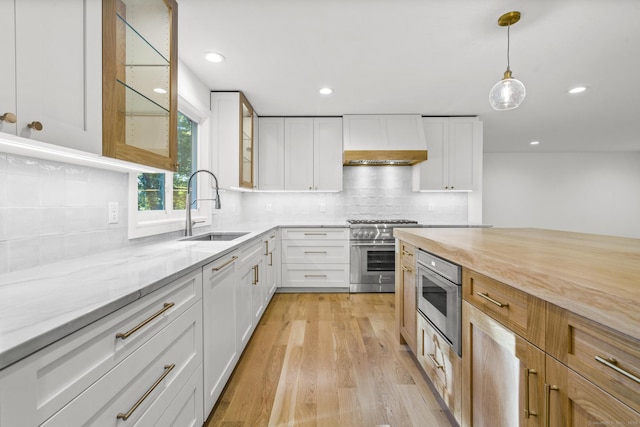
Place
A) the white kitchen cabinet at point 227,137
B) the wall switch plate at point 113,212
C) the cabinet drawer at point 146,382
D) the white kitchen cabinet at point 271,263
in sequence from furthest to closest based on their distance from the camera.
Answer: the white kitchen cabinet at point 227,137, the white kitchen cabinet at point 271,263, the wall switch plate at point 113,212, the cabinet drawer at point 146,382

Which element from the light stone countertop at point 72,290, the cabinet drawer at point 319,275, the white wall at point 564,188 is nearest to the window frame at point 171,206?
the light stone countertop at point 72,290

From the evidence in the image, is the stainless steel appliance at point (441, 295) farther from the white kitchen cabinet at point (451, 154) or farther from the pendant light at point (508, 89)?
the white kitchen cabinet at point (451, 154)

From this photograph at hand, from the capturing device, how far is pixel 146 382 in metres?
0.86

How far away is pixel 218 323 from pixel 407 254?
1331 mm

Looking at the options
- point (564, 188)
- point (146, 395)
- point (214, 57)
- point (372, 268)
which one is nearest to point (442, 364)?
point (146, 395)

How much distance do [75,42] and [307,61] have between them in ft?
5.78

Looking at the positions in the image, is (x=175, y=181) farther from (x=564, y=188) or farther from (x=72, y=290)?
(x=564, y=188)

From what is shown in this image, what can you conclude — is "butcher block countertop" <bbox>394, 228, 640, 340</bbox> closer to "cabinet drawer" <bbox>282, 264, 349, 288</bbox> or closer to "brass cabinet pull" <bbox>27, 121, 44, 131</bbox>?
"brass cabinet pull" <bbox>27, 121, 44, 131</bbox>

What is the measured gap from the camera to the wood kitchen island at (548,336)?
→ 579 millimetres

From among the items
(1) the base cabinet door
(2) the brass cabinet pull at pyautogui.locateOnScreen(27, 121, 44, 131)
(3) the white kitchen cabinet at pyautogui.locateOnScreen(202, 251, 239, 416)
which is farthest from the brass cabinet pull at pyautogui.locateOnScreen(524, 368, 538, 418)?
(2) the brass cabinet pull at pyautogui.locateOnScreen(27, 121, 44, 131)

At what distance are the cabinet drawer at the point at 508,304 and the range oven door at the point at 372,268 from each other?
232 cm

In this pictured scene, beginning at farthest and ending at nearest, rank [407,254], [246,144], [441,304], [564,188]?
[564,188] < [246,144] < [407,254] < [441,304]

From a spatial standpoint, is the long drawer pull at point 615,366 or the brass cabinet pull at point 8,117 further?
the brass cabinet pull at point 8,117

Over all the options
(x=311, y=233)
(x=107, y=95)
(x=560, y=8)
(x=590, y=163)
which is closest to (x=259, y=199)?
(x=311, y=233)
